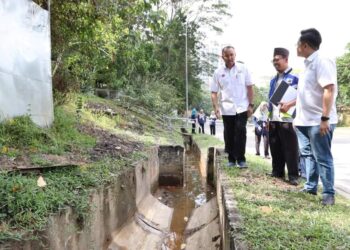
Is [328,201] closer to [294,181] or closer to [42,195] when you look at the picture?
[294,181]

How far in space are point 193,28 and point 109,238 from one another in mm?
31807

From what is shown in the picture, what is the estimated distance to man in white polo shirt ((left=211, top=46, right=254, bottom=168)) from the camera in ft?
19.4

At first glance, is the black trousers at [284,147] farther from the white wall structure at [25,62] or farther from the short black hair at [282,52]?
the white wall structure at [25,62]

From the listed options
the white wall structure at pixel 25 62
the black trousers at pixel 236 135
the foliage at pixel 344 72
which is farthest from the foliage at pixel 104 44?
the foliage at pixel 344 72

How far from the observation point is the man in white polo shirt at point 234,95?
591cm

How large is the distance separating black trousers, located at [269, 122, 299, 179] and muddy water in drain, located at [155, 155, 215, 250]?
6.45ft

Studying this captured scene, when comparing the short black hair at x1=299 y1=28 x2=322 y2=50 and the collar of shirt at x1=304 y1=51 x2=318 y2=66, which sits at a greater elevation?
the short black hair at x1=299 y1=28 x2=322 y2=50

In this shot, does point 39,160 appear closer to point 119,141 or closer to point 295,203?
point 295,203

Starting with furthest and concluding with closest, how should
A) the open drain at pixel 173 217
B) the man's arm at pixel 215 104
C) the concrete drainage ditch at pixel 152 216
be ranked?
the man's arm at pixel 215 104
the open drain at pixel 173 217
the concrete drainage ditch at pixel 152 216

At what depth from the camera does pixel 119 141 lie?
8.71 metres

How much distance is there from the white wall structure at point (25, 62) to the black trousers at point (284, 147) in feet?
13.1

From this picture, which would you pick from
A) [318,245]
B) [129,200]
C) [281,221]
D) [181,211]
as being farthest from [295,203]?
[181,211]

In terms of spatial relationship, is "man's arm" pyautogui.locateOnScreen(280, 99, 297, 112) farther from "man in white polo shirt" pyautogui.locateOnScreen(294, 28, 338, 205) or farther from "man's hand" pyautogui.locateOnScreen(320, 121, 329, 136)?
"man's hand" pyautogui.locateOnScreen(320, 121, 329, 136)

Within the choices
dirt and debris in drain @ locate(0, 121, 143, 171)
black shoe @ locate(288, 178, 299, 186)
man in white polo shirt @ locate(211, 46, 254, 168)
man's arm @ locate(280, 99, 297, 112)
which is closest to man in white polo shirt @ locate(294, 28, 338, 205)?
man's arm @ locate(280, 99, 297, 112)
